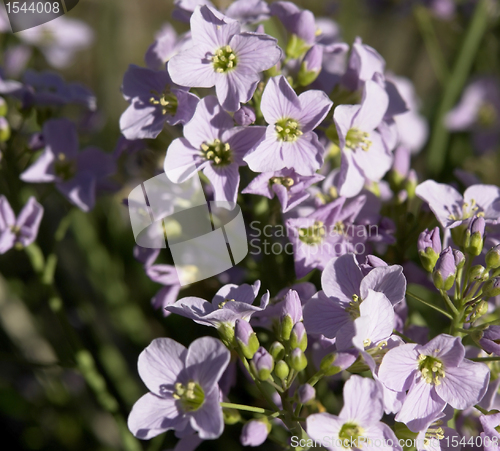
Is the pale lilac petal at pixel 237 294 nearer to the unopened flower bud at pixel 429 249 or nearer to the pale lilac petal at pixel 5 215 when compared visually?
the unopened flower bud at pixel 429 249

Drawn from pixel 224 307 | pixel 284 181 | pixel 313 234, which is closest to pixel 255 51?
pixel 284 181

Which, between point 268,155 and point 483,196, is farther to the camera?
point 483,196

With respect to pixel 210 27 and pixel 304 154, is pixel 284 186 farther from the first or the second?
pixel 210 27

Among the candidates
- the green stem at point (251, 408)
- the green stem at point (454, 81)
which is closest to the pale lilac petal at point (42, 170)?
the green stem at point (251, 408)

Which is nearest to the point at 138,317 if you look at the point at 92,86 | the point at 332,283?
the point at 332,283

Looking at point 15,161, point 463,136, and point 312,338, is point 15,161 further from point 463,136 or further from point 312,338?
point 463,136

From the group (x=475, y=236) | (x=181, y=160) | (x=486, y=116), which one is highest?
(x=181, y=160)
